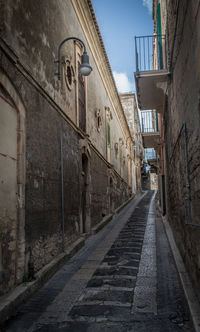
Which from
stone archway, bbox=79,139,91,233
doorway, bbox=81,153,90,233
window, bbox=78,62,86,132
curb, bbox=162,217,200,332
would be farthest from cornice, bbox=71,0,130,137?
curb, bbox=162,217,200,332

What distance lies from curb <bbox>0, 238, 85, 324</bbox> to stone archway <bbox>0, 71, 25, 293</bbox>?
0.13 meters

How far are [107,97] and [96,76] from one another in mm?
3325

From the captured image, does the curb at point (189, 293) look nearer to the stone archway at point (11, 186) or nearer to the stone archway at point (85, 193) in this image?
the stone archway at point (11, 186)

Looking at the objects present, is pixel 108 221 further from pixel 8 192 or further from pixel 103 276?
pixel 8 192

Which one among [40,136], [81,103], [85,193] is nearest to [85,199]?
[85,193]

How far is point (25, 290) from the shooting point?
4.41m

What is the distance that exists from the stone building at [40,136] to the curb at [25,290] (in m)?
0.11

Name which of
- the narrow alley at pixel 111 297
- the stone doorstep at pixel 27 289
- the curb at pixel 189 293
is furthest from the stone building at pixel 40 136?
the curb at pixel 189 293

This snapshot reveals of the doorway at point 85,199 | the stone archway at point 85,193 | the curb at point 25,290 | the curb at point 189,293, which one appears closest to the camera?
the curb at point 189,293

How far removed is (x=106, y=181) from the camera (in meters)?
14.4

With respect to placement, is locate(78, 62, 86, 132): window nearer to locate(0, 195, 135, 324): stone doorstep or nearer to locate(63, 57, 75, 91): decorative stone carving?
locate(63, 57, 75, 91): decorative stone carving

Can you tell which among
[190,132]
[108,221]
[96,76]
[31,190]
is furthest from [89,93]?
[190,132]

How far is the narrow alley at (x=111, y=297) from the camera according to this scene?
3.66 meters

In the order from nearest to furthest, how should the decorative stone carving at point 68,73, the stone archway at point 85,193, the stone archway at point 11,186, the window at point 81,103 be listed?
the stone archway at point 11,186 → the decorative stone carving at point 68,73 → the window at point 81,103 → the stone archway at point 85,193
